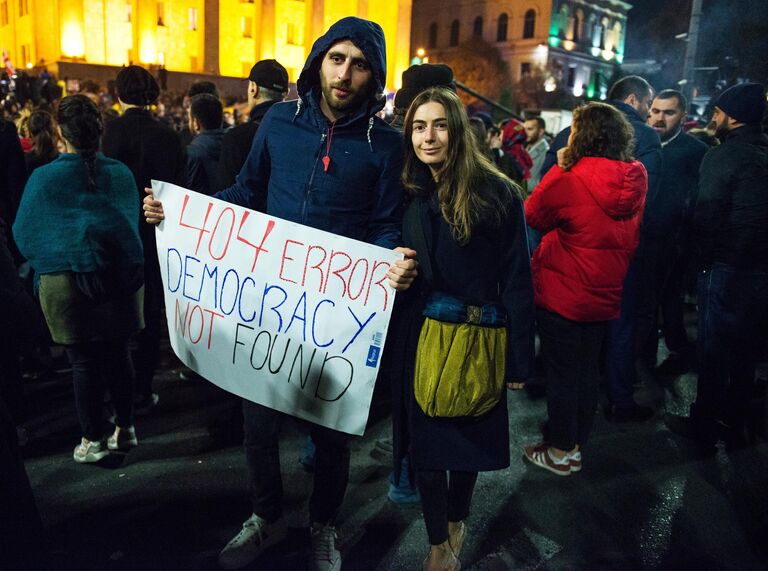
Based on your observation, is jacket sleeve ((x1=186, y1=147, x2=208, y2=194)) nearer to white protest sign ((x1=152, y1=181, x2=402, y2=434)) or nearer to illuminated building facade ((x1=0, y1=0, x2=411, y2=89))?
white protest sign ((x1=152, y1=181, x2=402, y2=434))

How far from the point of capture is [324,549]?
302 centimetres

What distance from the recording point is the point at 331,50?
272 cm

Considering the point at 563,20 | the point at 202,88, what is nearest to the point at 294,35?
the point at 563,20

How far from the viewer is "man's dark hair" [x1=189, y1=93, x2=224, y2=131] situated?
16.1 ft

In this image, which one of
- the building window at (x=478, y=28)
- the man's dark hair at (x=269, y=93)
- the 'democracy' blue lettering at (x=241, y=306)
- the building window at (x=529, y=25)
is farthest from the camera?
the building window at (x=478, y=28)

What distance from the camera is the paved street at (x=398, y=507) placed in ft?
10.4

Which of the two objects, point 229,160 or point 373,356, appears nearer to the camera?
point 373,356

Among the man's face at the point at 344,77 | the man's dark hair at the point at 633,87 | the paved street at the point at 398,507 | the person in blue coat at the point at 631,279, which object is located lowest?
the paved street at the point at 398,507

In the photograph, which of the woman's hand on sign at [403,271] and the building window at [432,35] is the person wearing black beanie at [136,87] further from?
the building window at [432,35]

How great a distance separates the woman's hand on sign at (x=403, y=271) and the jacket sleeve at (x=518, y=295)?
0.44 m

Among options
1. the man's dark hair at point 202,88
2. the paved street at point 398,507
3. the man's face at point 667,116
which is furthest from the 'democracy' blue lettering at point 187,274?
the man's face at point 667,116

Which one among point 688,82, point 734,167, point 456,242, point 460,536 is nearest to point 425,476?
point 460,536

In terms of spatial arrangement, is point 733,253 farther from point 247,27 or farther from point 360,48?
point 247,27

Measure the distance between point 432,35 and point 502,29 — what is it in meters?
10.0
